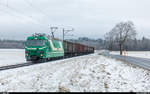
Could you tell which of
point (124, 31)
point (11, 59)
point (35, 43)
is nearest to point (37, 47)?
point (35, 43)

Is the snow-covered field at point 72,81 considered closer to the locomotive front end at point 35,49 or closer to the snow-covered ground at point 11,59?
the locomotive front end at point 35,49

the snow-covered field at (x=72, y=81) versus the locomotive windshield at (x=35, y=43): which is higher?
the locomotive windshield at (x=35, y=43)

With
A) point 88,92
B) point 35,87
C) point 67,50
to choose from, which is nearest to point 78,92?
point 88,92

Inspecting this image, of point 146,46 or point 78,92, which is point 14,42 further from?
point 78,92

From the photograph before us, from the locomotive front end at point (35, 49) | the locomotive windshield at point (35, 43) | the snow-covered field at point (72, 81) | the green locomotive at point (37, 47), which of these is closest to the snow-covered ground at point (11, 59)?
the locomotive front end at point (35, 49)

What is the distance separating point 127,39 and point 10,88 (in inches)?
1919

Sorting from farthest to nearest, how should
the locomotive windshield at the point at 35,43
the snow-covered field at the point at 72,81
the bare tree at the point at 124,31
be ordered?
the bare tree at the point at 124,31 < the locomotive windshield at the point at 35,43 < the snow-covered field at the point at 72,81

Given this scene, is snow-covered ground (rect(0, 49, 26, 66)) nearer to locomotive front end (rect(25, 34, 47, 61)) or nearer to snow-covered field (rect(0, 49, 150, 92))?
locomotive front end (rect(25, 34, 47, 61))

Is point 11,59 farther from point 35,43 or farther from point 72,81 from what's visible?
point 72,81

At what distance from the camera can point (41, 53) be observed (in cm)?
1978

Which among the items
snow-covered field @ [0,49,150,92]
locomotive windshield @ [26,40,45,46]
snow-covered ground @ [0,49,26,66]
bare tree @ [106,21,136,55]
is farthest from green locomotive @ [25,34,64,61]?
bare tree @ [106,21,136,55]

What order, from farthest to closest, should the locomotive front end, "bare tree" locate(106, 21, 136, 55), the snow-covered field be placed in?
"bare tree" locate(106, 21, 136, 55) → the locomotive front end → the snow-covered field

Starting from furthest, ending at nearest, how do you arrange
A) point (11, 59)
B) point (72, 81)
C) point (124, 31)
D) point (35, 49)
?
point (124, 31) < point (11, 59) < point (35, 49) < point (72, 81)

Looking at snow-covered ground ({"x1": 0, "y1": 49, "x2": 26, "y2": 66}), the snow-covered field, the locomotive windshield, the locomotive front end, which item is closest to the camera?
the snow-covered field
